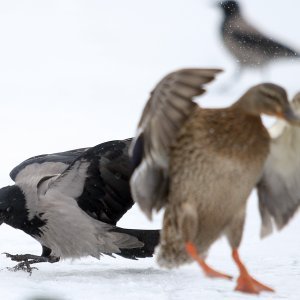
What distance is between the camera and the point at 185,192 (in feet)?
6.22

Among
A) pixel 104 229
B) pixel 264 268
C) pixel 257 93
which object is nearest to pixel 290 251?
pixel 264 268

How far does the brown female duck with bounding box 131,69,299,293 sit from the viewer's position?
66.7 inches

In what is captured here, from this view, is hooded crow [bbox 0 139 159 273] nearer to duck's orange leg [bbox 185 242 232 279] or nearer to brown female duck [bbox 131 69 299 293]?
brown female duck [bbox 131 69 299 293]

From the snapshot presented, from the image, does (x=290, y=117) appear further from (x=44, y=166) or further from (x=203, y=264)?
(x=44, y=166)

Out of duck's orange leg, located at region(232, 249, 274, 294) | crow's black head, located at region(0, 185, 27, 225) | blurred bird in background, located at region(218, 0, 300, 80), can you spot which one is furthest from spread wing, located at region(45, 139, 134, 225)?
duck's orange leg, located at region(232, 249, 274, 294)

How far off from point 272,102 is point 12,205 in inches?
181

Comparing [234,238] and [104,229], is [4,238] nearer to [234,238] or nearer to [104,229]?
[104,229]

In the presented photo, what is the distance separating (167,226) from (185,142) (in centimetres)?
25

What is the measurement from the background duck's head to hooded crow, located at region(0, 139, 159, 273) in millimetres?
3710

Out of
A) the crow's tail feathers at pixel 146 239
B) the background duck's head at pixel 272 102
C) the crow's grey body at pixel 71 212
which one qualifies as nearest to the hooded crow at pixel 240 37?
the crow's tail feathers at pixel 146 239

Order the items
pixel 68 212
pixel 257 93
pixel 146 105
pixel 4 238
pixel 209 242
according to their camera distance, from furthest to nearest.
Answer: pixel 4 238
pixel 68 212
pixel 209 242
pixel 146 105
pixel 257 93

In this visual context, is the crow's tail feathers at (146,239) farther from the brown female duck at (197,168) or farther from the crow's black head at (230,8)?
the brown female duck at (197,168)

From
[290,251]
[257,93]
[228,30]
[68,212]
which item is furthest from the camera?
[228,30]

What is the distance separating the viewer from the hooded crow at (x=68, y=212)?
5.45m
